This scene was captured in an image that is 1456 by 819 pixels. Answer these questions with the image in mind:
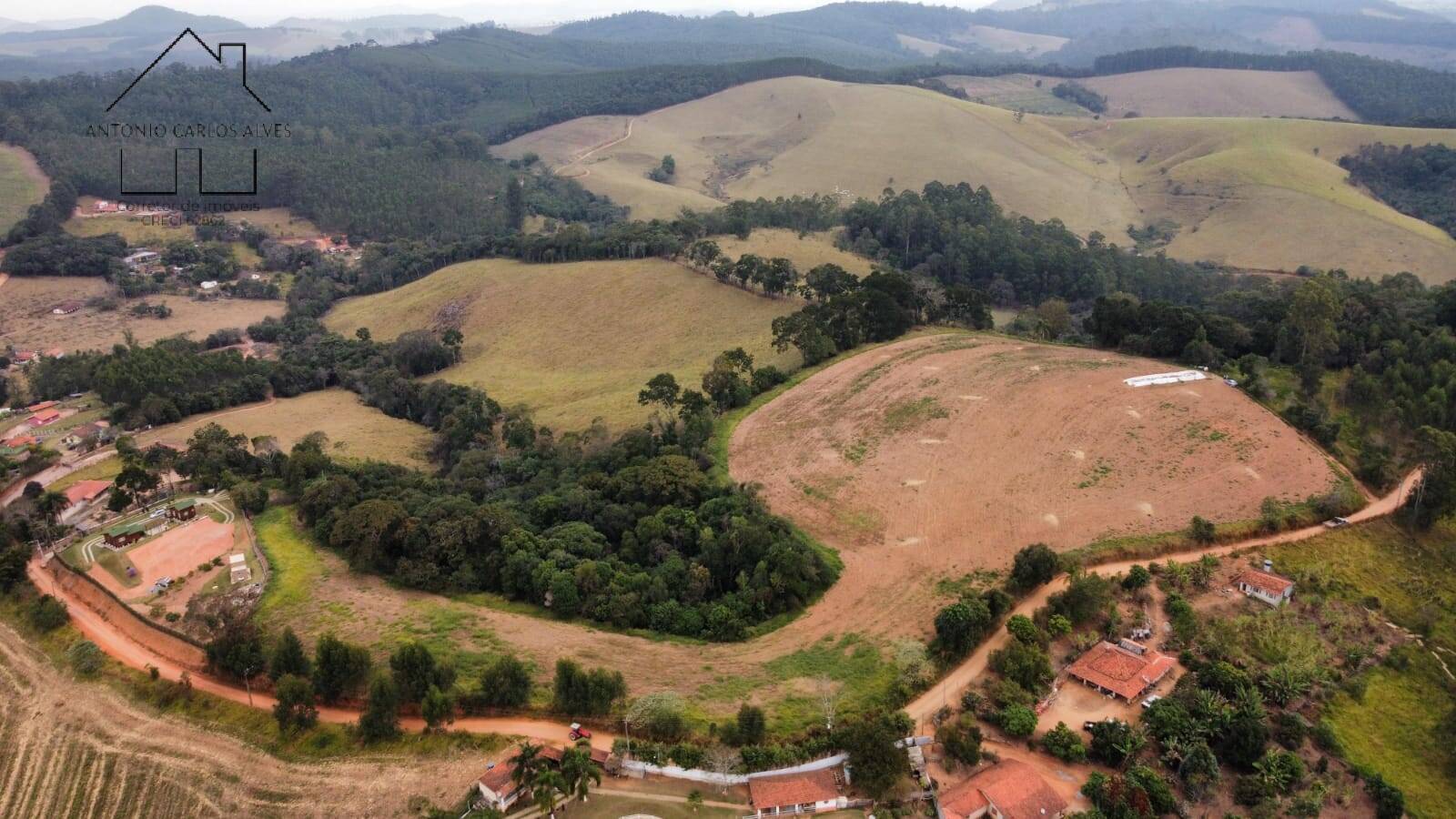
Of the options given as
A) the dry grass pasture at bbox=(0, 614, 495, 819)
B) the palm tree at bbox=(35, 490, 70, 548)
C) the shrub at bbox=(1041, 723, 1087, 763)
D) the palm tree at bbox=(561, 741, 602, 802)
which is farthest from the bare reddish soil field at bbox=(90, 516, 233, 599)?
the shrub at bbox=(1041, 723, 1087, 763)

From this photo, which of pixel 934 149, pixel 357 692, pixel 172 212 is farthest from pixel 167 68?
pixel 357 692

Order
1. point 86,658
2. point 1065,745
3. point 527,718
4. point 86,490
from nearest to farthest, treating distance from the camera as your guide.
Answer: point 1065,745, point 527,718, point 86,658, point 86,490

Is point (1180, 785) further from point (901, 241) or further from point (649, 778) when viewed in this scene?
point (901, 241)

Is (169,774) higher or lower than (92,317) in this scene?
higher

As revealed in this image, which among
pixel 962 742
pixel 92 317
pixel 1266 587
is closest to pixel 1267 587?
pixel 1266 587

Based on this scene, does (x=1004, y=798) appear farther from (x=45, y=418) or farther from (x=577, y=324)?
(x=45, y=418)

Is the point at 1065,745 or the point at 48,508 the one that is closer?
the point at 1065,745
